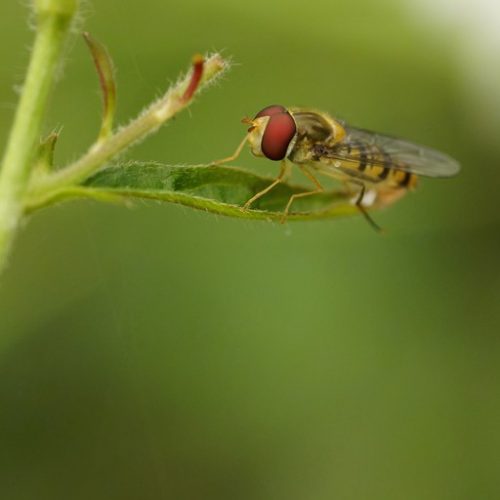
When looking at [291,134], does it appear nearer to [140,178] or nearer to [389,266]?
[140,178]

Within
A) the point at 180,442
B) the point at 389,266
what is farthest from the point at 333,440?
the point at 389,266

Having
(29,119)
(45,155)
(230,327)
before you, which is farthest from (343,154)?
(230,327)

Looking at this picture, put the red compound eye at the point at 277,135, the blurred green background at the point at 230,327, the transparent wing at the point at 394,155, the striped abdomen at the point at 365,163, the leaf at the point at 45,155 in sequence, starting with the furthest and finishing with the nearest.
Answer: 1. the blurred green background at the point at 230,327
2. the transparent wing at the point at 394,155
3. the striped abdomen at the point at 365,163
4. the red compound eye at the point at 277,135
5. the leaf at the point at 45,155

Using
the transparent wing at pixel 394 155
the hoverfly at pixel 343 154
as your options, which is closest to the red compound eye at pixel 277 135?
the hoverfly at pixel 343 154

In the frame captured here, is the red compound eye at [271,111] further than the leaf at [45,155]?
Yes

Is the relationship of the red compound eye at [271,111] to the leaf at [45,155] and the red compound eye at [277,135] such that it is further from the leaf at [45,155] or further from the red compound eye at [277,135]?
the leaf at [45,155]

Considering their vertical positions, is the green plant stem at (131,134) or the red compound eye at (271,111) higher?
the red compound eye at (271,111)

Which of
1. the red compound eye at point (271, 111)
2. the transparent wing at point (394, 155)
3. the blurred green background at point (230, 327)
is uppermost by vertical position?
the transparent wing at point (394, 155)

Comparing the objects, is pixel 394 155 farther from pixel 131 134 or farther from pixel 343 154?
pixel 131 134
